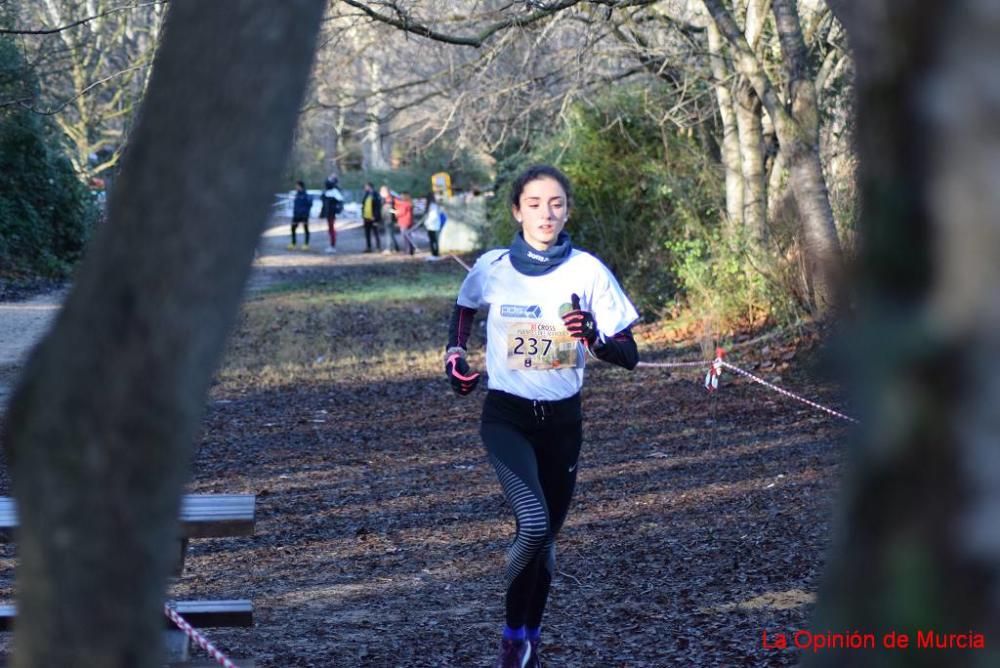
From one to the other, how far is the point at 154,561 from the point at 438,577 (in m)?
5.75

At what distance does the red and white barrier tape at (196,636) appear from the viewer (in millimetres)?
4769

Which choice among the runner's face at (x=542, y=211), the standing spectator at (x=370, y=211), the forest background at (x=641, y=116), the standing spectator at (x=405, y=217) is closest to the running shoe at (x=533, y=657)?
the runner's face at (x=542, y=211)

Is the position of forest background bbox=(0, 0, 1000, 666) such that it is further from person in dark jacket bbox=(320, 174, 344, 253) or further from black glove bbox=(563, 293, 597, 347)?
person in dark jacket bbox=(320, 174, 344, 253)

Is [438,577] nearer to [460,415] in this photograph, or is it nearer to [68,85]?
[460,415]

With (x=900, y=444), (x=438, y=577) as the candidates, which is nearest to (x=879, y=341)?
(x=900, y=444)

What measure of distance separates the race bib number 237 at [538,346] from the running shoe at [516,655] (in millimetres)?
1103

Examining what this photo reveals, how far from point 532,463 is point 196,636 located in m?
1.45

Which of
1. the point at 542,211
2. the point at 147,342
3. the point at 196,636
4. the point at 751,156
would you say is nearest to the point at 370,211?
the point at 751,156

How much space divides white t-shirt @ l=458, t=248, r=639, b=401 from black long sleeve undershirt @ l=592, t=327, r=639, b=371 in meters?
0.05

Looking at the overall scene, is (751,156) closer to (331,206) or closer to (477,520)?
(477,520)

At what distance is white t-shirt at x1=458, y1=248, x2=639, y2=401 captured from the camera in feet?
17.2

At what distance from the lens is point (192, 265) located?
1737mm

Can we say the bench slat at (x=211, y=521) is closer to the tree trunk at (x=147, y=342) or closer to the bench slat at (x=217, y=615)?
the bench slat at (x=217, y=615)

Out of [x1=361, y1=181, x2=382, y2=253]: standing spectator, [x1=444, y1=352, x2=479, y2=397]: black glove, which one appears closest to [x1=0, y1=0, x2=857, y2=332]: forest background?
[x1=444, y1=352, x2=479, y2=397]: black glove
